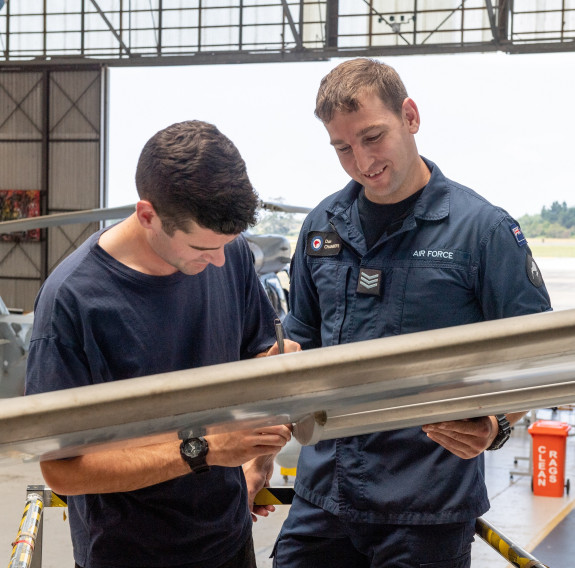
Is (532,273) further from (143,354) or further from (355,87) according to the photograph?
(143,354)

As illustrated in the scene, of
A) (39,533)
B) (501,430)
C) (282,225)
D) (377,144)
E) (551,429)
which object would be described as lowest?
(551,429)

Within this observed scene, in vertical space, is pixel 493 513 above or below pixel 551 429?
below

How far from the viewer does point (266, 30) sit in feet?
60.0

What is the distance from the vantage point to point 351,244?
7.27ft

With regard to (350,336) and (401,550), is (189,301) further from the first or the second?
(401,550)

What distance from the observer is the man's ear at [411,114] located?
2092 mm

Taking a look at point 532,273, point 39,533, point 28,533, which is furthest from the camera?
point 39,533

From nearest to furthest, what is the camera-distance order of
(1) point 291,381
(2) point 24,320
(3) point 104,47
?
(1) point 291,381 → (2) point 24,320 → (3) point 104,47

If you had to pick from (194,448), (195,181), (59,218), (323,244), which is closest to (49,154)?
(59,218)

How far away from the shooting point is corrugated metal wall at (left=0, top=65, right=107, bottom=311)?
19359mm

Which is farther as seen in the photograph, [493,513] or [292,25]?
[292,25]

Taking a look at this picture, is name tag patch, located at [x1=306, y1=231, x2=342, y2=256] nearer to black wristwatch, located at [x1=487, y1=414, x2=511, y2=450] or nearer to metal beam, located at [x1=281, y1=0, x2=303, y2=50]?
black wristwatch, located at [x1=487, y1=414, x2=511, y2=450]

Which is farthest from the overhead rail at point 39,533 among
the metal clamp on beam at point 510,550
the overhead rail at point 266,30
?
the overhead rail at point 266,30

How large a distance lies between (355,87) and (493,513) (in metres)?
5.45
